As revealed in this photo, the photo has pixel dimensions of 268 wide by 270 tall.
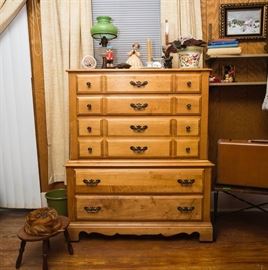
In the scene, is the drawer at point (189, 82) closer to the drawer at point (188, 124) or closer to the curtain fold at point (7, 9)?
the drawer at point (188, 124)

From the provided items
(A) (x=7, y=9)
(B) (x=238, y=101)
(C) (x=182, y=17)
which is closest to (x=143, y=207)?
(B) (x=238, y=101)

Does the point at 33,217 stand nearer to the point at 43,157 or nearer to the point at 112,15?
the point at 43,157

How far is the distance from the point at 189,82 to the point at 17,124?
170 centimetres

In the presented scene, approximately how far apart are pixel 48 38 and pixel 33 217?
Result: 5.32 feet

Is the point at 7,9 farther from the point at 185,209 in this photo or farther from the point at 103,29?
the point at 185,209

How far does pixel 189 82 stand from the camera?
7.32 feet

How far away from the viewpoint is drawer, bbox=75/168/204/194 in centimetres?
227

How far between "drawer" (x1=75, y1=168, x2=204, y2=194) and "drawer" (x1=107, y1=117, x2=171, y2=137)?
289mm

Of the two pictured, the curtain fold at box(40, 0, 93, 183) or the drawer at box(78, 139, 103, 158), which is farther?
the curtain fold at box(40, 0, 93, 183)

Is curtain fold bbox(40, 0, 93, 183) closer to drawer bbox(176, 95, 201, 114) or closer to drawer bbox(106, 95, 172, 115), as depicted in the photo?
drawer bbox(106, 95, 172, 115)

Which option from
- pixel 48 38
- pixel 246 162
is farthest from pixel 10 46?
pixel 246 162

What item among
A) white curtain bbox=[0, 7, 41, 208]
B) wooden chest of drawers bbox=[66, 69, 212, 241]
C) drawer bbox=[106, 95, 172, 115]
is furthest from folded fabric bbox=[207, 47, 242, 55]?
white curtain bbox=[0, 7, 41, 208]

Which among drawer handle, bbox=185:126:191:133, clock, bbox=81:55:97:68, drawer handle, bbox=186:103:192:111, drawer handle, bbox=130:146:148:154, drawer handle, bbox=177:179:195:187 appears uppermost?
clock, bbox=81:55:97:68

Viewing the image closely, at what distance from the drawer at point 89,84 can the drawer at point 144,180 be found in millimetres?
608
